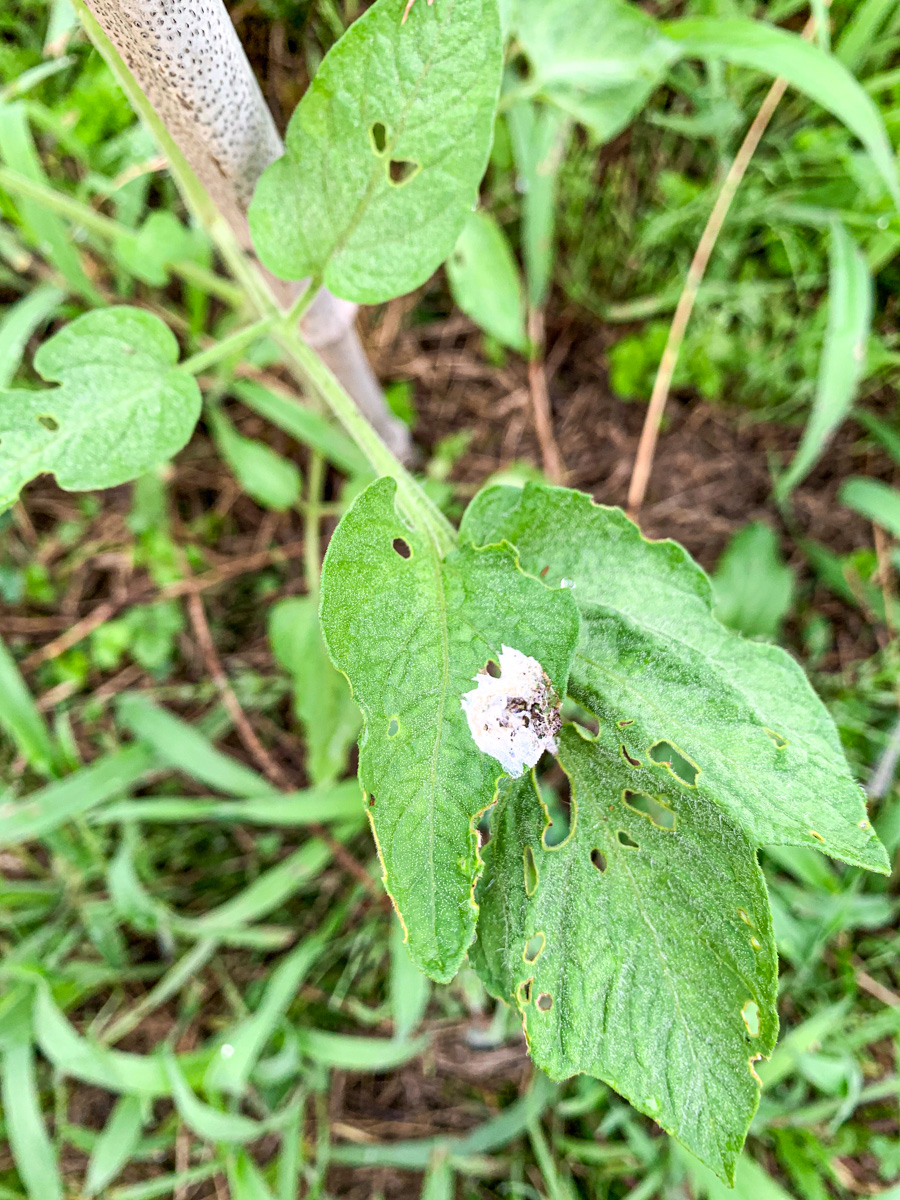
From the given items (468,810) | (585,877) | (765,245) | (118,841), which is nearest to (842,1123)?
(585,877)

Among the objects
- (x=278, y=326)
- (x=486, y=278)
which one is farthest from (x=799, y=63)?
(x=278, y=326)

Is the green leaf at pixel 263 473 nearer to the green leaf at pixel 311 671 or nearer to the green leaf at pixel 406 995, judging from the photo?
the green leaf at pixel 311 671

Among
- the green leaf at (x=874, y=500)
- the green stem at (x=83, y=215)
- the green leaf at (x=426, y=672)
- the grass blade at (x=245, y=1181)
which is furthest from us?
the green leaf at (x=874, y=500)

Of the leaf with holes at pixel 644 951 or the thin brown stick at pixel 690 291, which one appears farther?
the thin brown stick at pixel 690 291

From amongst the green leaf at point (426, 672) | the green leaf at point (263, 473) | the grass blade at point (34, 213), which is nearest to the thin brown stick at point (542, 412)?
the green leaf at point (263, 473)

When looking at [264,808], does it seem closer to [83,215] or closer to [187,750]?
[187,750]

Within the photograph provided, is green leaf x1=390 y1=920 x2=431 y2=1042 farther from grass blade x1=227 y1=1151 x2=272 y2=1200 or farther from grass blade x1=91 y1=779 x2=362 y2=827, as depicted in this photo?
grass blade x1=227 y1=1151 x2=272 y2=1200
